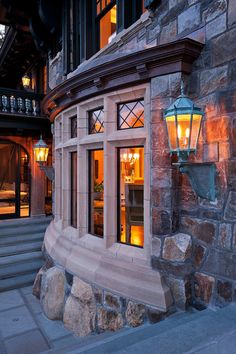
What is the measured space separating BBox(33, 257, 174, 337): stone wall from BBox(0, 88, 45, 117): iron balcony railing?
523 centimetres

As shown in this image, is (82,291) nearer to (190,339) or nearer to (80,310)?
(80,310)

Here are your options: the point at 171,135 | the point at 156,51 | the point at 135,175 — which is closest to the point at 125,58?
the point at 156,51

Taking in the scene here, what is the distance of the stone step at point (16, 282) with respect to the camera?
5.67 meters

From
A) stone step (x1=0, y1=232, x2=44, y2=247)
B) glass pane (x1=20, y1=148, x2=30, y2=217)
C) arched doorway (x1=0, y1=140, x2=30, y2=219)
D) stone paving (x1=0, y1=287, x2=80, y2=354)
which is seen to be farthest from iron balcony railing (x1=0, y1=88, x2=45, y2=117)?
stone paving (x1=0, y1=287, x2=80, y2=354)

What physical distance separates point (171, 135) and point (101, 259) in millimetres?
2024

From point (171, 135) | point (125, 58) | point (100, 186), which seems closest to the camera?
point (171, 135)

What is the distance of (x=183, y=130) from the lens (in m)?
2.59

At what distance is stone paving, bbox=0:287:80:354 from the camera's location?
151 inches

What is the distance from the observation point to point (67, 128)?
502 centimetres

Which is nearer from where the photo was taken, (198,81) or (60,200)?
(198,81)

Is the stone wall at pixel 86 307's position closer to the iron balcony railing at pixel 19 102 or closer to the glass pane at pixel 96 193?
the glass pane at pixel 96 193

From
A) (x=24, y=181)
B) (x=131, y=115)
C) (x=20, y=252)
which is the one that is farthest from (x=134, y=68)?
(x=24, y=181)

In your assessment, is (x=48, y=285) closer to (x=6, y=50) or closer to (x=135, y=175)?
(x=135, y=175)

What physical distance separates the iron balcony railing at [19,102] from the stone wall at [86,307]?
5.23 m
